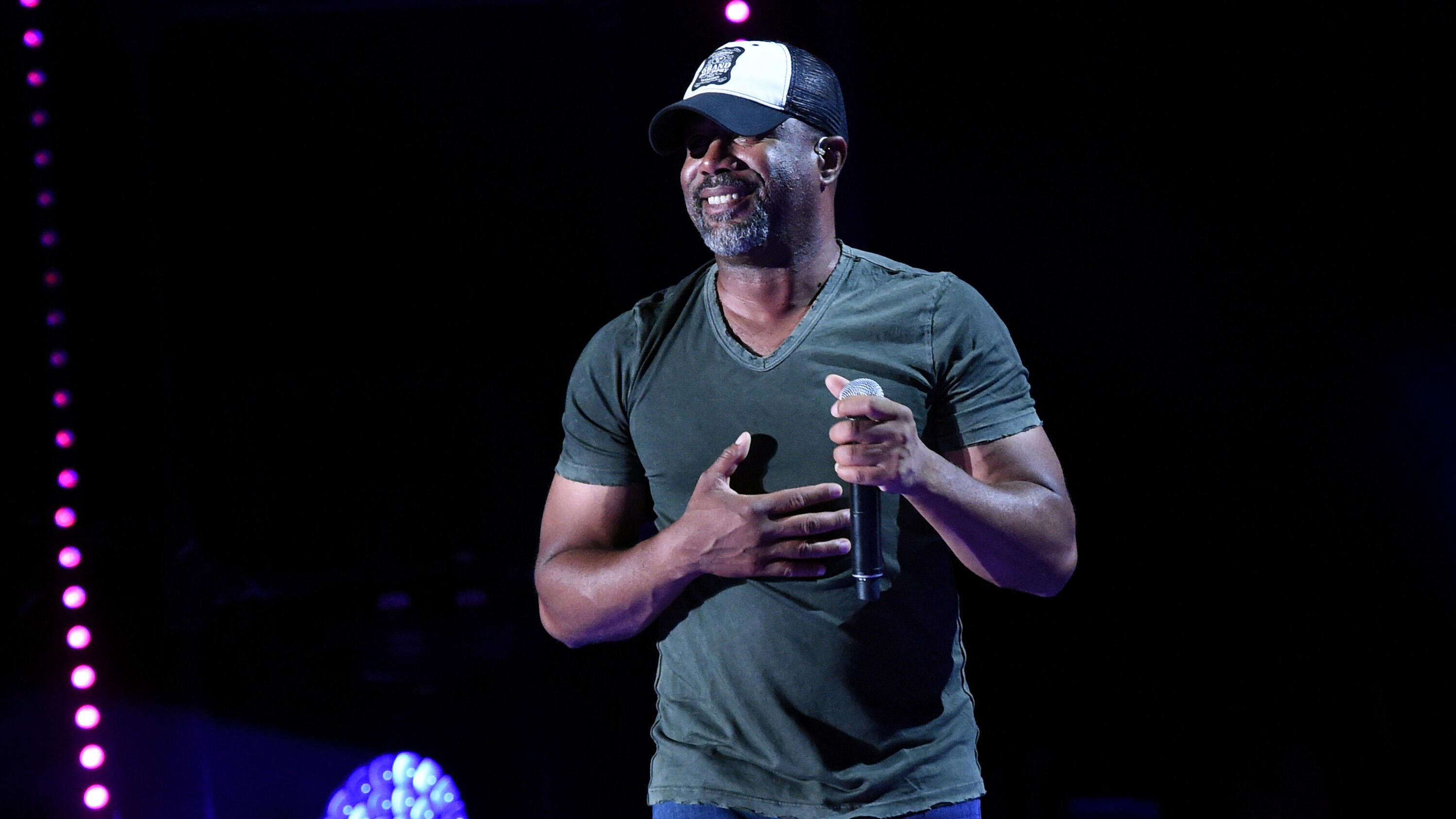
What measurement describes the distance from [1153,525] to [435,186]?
1.91 meters

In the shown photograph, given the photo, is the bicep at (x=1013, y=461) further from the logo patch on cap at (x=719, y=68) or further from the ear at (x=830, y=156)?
the logo patch on cap at (x=719, y=68)

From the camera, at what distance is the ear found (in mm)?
1911

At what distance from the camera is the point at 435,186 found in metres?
2.79

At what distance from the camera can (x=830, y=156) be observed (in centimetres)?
193

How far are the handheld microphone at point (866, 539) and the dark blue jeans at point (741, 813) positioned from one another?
1.20 feet

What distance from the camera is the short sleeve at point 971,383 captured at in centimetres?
174

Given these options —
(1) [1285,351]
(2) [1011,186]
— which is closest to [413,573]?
(2) [1011,186]

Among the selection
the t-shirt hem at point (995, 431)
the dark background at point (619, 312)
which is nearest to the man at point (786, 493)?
→ the t-shirt hem at point (995, 431)

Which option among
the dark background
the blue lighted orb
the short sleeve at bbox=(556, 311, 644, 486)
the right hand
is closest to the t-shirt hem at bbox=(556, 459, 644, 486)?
the short sleeve at bbox=(556, 311, 644, 486)

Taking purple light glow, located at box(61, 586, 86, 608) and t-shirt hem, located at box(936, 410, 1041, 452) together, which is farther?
purple light glow, located at box(61, 586, 86, 608)

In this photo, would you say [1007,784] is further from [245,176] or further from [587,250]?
[245,176]

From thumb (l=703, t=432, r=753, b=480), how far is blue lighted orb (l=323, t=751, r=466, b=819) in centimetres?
140

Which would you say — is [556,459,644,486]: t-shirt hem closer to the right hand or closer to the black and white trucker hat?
the right hand

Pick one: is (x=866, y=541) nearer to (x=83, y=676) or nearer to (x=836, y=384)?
(x=836, y=384)
